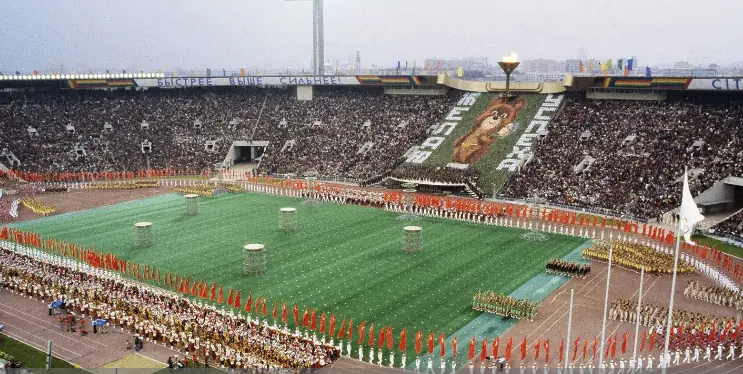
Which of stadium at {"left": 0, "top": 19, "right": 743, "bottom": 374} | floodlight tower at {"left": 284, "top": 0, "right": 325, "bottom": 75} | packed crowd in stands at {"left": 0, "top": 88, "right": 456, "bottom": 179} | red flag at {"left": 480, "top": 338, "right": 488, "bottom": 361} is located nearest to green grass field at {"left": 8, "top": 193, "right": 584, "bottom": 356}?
stadium at {"left": 0, "top": 19, "right": 743, "bottom": 374}

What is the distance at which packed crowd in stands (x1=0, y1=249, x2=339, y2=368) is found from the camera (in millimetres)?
22047

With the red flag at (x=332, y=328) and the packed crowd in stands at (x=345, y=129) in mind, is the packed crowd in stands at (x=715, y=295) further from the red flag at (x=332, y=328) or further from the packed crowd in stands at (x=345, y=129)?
the packed crowd in stands at (x=345, y=129)

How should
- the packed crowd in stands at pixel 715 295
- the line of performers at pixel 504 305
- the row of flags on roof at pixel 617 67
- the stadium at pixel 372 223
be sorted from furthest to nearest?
the row of flags on roof at pixel 617 67 → the packed crowd in stands at pixel 715 295 → the line of performers at pixel 504 305 → the stadium at pixel 372 223

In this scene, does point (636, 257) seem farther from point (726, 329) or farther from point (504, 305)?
point (504, 305)

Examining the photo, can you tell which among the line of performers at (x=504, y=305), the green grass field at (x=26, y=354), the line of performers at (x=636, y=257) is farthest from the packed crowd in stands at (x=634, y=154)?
the green grass field at (x=26, y=354)

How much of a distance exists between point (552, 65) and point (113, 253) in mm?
128020

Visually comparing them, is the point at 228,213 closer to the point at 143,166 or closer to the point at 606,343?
the point at 143,166

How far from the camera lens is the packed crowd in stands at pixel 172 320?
868 inches

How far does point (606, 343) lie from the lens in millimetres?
24422

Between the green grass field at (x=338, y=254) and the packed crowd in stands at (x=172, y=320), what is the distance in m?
3.63

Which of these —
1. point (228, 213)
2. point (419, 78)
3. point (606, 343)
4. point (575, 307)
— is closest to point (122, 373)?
point (606, 343)

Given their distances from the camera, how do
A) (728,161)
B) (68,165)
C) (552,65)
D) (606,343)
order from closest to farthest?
(606,343)
(728,161)
(68,165)
(552,65)

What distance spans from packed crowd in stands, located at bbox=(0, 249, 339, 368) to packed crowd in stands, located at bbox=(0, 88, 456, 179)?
117 feet

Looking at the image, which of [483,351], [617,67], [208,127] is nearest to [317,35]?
[208,127]
